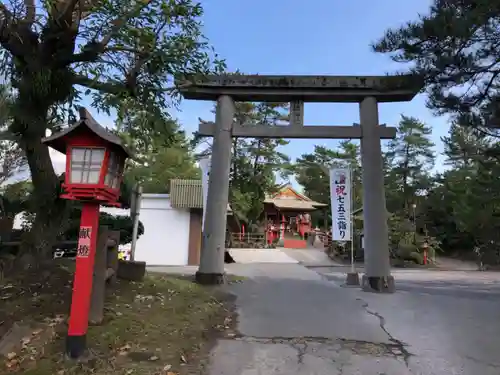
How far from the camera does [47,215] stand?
621 centimetres

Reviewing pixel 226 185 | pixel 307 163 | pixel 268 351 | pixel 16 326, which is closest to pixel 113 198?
pixel 16 326

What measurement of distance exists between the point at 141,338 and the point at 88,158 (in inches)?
88.3

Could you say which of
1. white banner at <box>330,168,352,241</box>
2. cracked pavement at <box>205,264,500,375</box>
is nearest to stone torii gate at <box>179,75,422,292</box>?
cracked pavement at <box>205,264,500,375</box>

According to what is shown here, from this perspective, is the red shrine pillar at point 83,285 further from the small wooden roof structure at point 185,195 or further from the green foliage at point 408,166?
the green foliage at point 408,166

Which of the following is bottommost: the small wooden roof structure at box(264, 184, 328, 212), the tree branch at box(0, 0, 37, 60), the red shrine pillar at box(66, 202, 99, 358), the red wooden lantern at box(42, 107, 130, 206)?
the red shrine pillar at box(66, 202, 99, 358)

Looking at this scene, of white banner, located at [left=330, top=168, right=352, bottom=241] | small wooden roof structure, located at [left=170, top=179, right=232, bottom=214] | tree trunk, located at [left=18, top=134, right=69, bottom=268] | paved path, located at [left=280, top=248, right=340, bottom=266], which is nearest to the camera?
tree trunk, located at [left=18, top=134, right=69, bottom=268]

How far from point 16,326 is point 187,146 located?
31.5 m

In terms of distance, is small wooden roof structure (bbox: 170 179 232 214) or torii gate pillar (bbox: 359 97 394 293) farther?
small wooden roof structure (bbox: 170 179 232 214)

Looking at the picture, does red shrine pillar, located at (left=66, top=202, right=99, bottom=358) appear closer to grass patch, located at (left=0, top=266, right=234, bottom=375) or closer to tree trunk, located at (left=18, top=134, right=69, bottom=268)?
grass patch, located at (left=0, top=266, right=234, bottom=375)

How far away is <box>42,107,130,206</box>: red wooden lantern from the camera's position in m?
4.47

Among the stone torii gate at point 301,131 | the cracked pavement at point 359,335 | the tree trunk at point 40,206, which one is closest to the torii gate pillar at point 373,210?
the stone torii gate at point 301,131

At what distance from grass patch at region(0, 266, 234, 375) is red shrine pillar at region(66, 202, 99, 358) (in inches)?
7.2

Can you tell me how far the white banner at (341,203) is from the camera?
40.0ft

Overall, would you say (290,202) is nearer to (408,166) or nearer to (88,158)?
(408,166)
